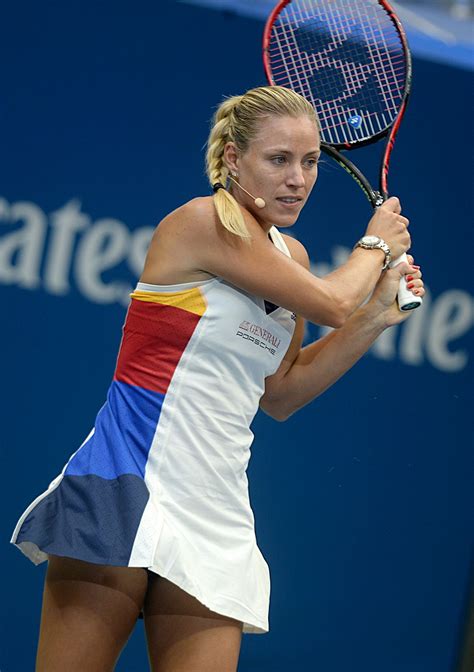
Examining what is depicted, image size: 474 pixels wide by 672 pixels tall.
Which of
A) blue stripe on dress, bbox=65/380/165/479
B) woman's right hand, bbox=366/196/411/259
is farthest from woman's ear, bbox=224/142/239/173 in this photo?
blue stripe on dress, bbox=65/380/165/479

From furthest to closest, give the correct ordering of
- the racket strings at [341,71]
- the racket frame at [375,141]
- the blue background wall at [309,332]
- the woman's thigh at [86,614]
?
the blue background wall at [309,332], the racket strings at [341,71], the racket frame at [375,141], the woman's thigh at [86,614]

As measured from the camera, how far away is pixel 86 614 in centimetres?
238

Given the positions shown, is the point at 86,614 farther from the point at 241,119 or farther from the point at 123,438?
the point at 241,119

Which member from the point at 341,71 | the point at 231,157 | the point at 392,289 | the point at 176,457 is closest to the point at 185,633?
the point at 176,457

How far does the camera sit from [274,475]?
167 inches

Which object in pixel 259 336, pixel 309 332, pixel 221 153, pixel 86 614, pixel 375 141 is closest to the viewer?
pixel 86 614

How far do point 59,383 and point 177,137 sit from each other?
36.1 inches

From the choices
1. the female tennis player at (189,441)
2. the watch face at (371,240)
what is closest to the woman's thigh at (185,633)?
the female tennis player at (189,441)

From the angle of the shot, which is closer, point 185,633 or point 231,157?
point 185,633

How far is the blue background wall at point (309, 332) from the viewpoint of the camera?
3.96 metres

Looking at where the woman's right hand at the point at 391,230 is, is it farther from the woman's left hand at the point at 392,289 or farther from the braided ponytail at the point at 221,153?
the braided ponytail at the point at 221,153

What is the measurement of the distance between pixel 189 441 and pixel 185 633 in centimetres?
38

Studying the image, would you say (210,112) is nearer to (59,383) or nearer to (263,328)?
(59,383)

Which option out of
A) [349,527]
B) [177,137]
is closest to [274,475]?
[349,527]
